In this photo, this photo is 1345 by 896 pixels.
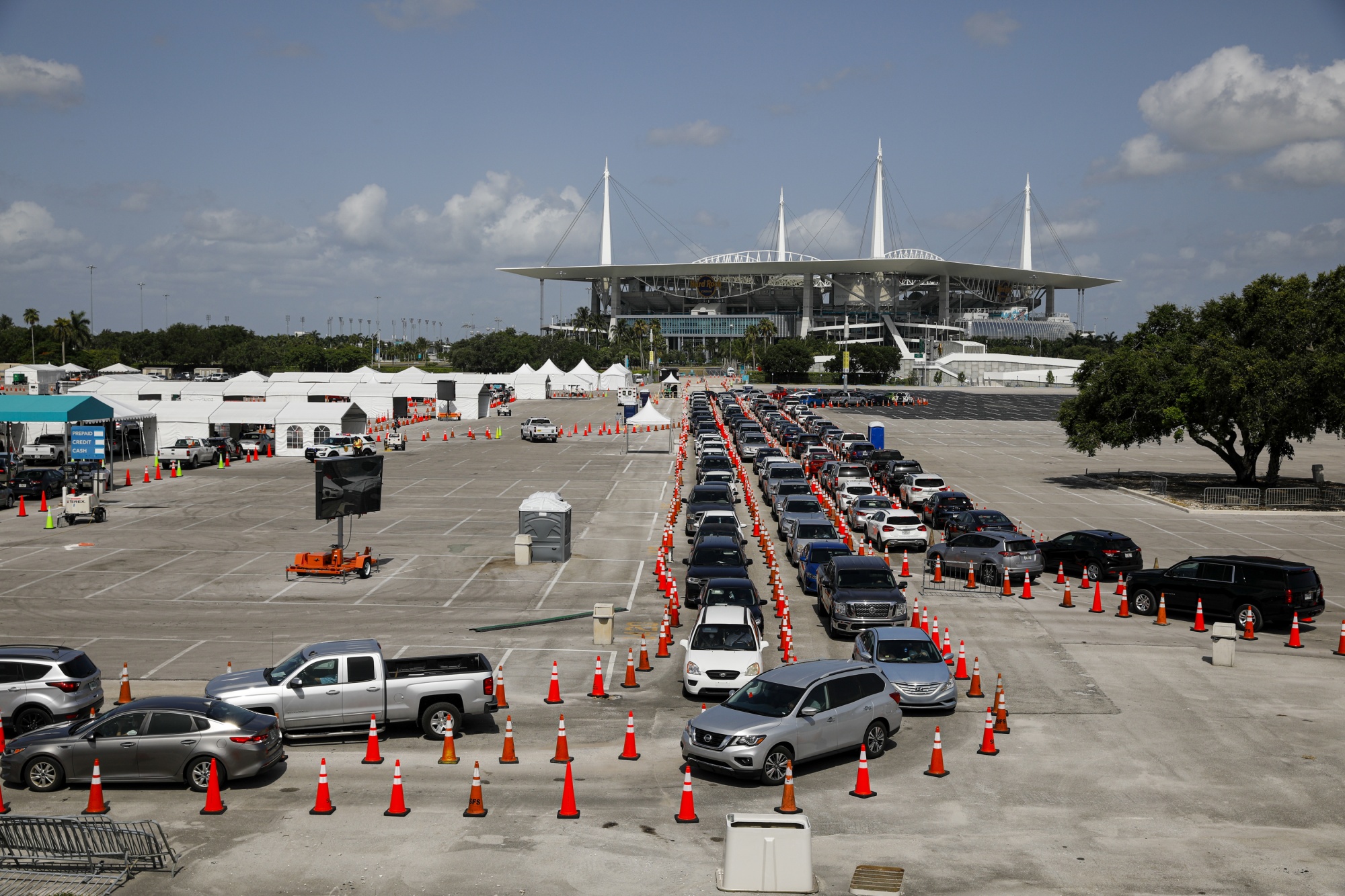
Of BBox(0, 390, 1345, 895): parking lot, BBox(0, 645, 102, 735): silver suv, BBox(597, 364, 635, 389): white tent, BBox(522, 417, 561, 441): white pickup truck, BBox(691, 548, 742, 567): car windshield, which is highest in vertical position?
BBox(597, 364, 635, 389): white tent

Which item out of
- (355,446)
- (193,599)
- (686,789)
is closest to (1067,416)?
(355,446)

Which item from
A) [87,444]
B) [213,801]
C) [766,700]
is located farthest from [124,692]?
[87,444]

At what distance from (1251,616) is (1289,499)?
24.2 meters

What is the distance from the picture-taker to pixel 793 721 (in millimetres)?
14227

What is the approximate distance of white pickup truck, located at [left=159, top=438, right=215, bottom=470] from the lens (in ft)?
182

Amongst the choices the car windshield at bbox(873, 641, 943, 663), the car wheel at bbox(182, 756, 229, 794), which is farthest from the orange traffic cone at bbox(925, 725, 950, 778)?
the car wheel at bbox(182, 756, 229, 794)

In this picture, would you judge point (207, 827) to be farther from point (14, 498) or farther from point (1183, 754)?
point (14, 498)

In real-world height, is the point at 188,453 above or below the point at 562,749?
above

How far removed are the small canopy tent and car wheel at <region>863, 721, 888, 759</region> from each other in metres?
47.0

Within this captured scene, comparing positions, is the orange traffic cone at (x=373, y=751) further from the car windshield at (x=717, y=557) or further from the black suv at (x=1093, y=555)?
the black suv at (x=1093, y=555)

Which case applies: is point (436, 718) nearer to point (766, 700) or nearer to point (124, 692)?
point (766, 700)

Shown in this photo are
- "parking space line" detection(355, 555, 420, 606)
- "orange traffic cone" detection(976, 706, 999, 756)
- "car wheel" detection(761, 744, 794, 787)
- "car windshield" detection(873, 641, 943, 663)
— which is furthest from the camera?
"parking space line" detection(355, 555, 420, 606)

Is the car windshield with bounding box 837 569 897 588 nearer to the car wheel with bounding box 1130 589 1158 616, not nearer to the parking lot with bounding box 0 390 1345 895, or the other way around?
the parking lot with bounding box 0 390 1345 895

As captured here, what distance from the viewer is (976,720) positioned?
674 inches
